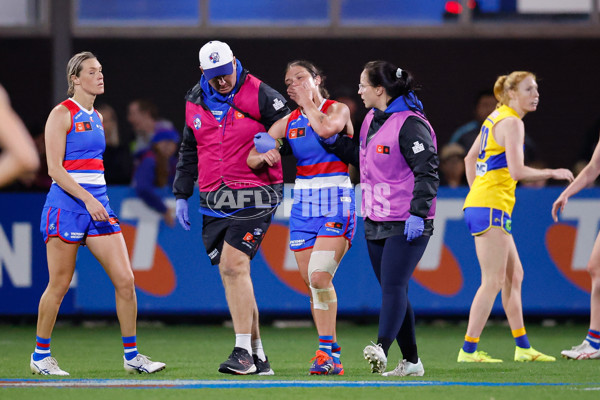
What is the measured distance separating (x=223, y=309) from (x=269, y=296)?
1.67 ft

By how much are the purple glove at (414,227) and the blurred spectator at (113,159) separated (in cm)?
559

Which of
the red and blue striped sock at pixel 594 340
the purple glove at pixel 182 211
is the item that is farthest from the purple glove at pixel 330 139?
the red and blue striped sock at pixel 594 340

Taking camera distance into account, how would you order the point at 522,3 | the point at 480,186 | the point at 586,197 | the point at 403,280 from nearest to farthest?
the point at 403,280 → the point at 480,186 → the point at 586,197 → the point at 522,3

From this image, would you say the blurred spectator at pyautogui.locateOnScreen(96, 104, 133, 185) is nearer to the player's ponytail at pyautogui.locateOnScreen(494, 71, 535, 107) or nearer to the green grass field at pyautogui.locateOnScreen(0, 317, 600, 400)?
the green grass field at pyautogui.locateOnScreen(0, 317, 600, 400)

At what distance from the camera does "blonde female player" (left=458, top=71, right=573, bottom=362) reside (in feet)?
28.2

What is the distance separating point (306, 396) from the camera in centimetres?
659

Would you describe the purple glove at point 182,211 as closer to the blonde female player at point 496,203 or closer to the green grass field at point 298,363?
the green grass field at point 298,363

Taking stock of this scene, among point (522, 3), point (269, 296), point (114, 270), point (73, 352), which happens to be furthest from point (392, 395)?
point (522, 3)

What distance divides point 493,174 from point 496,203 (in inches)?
9.2

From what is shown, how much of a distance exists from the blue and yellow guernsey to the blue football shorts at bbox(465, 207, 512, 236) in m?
0.04

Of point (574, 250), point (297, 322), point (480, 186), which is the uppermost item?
point (480, 186)

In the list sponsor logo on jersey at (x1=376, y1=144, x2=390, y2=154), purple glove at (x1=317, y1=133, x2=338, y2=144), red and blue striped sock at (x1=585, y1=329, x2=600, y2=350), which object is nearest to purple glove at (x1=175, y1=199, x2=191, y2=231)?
purple glove at (x1=317, y1=133, x2=338, y2=144)

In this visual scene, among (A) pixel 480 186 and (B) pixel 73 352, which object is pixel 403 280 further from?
(B) pixel 73 352

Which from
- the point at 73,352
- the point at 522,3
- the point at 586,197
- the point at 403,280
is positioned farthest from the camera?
the point at 522,3
